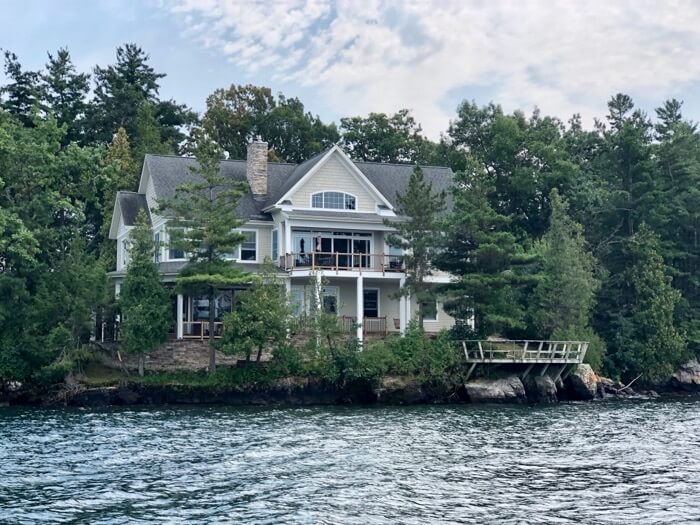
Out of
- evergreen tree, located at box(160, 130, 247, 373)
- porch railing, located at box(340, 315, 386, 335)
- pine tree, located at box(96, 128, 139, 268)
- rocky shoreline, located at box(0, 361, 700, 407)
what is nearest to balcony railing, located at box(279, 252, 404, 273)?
porch railing, located at box(340, 315, 386, 335)

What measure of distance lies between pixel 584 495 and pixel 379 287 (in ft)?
96.9

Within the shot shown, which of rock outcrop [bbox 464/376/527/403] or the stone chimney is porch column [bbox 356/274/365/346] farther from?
the stone chimney

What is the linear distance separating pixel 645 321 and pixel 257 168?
2213 cm

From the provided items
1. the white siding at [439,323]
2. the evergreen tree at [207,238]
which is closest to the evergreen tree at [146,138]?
the evergreen tree at [207,238]

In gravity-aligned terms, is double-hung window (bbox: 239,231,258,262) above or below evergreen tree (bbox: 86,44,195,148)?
below

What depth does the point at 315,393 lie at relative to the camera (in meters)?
38.6

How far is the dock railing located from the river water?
6743 millimetres

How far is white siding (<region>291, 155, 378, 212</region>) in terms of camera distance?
46031 mm

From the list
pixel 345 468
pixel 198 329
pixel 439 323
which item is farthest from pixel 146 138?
pixel 345 468

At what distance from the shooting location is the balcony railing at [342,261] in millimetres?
43875

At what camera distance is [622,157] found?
53562 mm

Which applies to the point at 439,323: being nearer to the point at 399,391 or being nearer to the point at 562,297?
the point at 562,297

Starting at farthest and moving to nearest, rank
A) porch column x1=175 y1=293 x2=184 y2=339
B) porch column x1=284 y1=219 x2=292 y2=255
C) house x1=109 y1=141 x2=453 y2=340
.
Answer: porch column x1=284 y1=219 x2=292 y2=255, house x1=109 y1=141 x2=453 y2=340, porch column x1=175 y1=293 x2=184 y2=339

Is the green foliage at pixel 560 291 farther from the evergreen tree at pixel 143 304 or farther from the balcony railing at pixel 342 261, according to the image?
the evergreen tree at pixel 143 304
